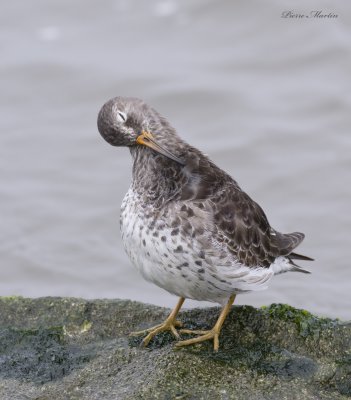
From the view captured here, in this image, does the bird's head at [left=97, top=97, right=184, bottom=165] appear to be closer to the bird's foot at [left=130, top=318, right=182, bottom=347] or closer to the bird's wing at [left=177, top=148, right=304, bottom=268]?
the bird's wing at [left=177, top=148, right=304, bottom=268]

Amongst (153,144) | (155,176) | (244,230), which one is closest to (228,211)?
(244,230)

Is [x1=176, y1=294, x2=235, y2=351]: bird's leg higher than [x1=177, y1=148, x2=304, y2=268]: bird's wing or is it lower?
lower

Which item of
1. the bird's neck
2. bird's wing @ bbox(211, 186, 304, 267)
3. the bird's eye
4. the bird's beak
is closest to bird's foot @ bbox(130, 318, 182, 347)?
bird's wing @ bbox(211, 186, 304, 267)

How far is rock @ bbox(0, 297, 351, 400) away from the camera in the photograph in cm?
583

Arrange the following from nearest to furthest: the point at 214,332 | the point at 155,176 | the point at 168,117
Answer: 1. the point at 214,332
2. the point at 155,176
3. the point at 168,117

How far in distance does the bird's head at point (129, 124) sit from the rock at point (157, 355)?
1.31 m

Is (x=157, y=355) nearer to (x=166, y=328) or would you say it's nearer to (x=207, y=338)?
(x=207, y=338)

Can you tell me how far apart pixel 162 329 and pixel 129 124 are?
1.61 metres

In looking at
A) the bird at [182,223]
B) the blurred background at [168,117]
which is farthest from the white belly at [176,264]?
the blurred background at [168,117]

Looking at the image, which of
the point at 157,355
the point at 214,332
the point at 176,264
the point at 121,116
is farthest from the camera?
the point at 121,116

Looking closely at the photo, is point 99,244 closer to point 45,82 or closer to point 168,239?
point 45,82

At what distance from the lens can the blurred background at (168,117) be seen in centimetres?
1194

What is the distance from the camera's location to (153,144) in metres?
6.84

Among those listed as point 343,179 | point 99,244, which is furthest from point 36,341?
point 343,179
